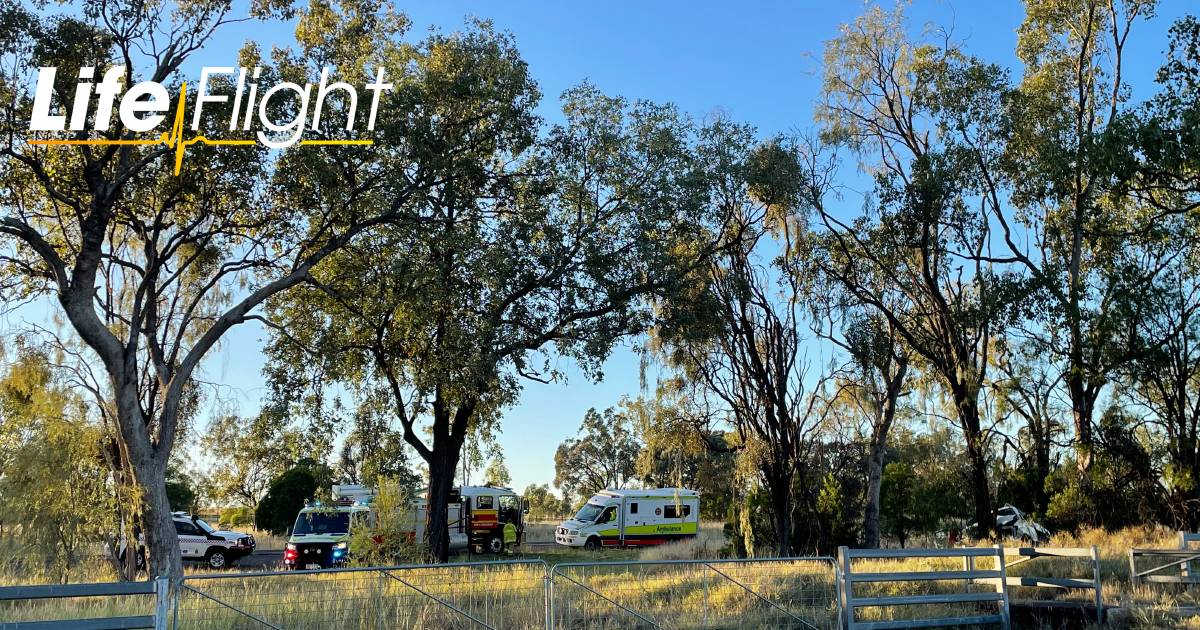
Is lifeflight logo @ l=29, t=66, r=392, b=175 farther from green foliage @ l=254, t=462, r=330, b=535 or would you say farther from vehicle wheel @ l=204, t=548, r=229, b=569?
green foliage @ l=254, t=462, r=330, b=535

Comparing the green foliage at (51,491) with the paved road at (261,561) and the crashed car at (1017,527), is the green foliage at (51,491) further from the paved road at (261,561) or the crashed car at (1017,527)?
the crashed car at (1017,527)

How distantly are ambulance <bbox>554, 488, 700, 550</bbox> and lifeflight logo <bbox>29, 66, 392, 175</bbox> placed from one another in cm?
2268

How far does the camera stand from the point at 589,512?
38.5 m

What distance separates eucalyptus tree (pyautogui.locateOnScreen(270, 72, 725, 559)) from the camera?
2059 centimetres

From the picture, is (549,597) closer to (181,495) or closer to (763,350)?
(763,350)

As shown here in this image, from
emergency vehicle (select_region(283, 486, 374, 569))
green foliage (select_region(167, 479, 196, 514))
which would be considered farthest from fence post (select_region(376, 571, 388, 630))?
green foliage (select_region(167, 479, 196, 514))

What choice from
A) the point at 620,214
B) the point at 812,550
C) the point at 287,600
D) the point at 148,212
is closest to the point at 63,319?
the point at 148,212

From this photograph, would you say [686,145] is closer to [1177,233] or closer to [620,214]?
[620,214]

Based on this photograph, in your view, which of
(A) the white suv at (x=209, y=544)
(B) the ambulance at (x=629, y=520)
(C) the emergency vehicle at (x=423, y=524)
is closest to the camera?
(C) the emergency vehicle at (x=423, y=524)

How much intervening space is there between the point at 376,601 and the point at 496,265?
10562mm

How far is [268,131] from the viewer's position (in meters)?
19.6

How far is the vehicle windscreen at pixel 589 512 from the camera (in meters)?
38.2

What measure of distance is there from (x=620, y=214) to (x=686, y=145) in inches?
121

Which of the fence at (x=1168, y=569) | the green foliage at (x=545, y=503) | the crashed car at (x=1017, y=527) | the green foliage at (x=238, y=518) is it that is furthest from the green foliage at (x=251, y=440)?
the green foliage at (x=545, y=503)
